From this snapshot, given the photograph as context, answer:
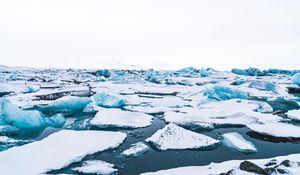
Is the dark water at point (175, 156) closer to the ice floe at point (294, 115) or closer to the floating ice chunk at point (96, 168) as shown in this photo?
the floating ice chunk at point (96, 168)

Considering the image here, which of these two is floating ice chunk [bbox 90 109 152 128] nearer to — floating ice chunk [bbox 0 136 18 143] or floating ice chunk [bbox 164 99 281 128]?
floating ice chunk [bbox 164 99 281 128]

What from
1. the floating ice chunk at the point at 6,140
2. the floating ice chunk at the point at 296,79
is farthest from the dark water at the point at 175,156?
the floating ice chunk at the point at 296,79

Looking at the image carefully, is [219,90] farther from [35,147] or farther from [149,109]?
[35,147]

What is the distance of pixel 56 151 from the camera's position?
3658 millimetres

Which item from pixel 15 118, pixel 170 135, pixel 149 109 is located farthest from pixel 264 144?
pixel 15 118

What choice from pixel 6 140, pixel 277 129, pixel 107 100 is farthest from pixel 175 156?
pixel 107 100

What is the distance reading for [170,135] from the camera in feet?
13.9

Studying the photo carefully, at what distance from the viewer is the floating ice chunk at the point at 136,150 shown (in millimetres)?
3653

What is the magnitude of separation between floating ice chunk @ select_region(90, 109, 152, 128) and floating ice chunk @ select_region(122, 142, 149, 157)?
1160mm

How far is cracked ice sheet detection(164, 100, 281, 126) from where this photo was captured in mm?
5484

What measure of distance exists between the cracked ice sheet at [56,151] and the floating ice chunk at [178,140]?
1.89 ft

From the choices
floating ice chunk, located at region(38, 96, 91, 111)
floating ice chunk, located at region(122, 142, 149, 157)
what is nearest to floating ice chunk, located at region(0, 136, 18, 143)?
floating ice chunk, located at region(122, 142, 149, 157)

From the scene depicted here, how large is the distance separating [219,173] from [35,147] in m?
2.44

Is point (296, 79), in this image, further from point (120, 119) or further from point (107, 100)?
point (120, 119)
